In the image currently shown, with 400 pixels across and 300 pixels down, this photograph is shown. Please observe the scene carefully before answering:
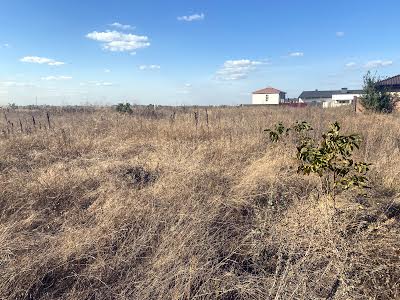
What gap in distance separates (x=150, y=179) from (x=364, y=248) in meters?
3.04

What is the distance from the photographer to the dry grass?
2.34 m

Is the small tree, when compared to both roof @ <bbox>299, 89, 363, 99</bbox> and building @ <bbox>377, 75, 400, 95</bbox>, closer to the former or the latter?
building @ <bbox>377, 75, 400, 95</bbox>

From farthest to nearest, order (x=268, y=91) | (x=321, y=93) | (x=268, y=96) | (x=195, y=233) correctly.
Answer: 1. (x=321, y=93)
2. (x=268, y=91)
3. (x=268, y=96)
4. (x=195, y=233)

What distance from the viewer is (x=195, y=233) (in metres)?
2.94

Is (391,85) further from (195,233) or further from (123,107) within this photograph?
(195,233)

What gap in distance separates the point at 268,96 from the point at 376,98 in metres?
57.2

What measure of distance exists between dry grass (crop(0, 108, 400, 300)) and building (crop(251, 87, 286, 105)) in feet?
220

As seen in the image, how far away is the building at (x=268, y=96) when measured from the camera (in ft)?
230

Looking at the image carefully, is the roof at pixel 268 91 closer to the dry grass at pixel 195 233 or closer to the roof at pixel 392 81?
the roof at pixel 392 81

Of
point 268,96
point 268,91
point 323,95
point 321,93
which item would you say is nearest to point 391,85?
point 268,96

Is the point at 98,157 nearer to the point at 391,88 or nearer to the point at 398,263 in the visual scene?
the point at 398,263

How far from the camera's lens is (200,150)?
6.50 metres

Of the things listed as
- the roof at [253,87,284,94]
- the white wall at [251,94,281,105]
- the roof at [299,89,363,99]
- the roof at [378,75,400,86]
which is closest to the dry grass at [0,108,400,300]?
the roof at [378,75,400,86]

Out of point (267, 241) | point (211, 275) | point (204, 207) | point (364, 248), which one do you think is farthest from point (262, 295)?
point (204, 207)
